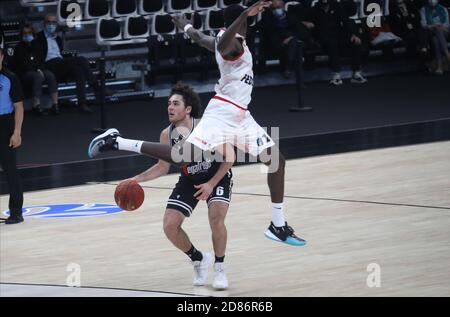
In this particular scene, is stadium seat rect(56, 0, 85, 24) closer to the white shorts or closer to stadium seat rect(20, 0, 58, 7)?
stadium seat rect(20, 0, 58, 7)

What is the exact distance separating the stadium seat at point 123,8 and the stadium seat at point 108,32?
0.75 m

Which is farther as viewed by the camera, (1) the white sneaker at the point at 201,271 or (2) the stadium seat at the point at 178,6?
(2) the stadium seat at the point at 178,6

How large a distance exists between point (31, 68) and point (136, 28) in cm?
278

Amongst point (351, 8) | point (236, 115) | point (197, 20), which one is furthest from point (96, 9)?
point (236, 115)

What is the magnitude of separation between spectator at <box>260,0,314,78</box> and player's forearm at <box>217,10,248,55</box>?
45.5ft

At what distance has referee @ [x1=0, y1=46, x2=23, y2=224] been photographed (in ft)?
38.2

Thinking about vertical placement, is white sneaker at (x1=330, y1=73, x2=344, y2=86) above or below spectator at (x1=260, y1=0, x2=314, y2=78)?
below

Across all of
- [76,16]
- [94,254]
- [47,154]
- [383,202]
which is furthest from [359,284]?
[76,16]


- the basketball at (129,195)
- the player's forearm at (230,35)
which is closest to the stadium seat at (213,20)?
the player's forearm at (230,35)

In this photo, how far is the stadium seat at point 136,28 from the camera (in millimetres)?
21734

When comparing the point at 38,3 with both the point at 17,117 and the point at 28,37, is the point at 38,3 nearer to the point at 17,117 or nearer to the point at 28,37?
the point at 28,37

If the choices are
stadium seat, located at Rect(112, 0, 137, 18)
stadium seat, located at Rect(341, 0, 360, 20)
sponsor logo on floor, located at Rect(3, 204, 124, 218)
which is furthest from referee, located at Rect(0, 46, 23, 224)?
stadium seat, located at Rect(341, 0, 360, 20)

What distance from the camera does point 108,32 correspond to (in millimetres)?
21328

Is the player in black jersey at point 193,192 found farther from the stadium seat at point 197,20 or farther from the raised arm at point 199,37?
the stadium seat at point 197,20
